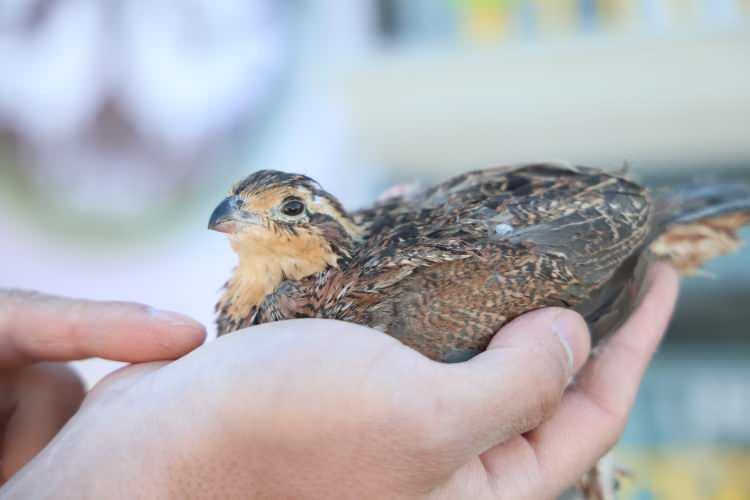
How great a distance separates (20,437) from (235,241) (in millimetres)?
795

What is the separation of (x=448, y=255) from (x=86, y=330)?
3.13ft

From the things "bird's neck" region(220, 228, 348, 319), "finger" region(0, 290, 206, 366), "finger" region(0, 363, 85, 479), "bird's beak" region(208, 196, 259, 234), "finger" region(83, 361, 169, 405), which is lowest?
"finger" region(0, 363, 85, 479)

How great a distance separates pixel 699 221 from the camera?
2.53 meters

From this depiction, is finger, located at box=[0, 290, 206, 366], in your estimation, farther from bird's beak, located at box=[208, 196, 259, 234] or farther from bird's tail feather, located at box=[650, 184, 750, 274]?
bird's tail feather, located at box=[650, 184, 750, 274]

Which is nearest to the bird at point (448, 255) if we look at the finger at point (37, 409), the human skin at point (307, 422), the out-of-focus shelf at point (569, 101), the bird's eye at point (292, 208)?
the bird's eye at point (292, 208)

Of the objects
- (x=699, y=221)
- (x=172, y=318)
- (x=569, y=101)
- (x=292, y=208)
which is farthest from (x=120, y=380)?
(x=569, y=101)

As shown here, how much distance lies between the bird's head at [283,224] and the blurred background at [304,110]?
280 cm

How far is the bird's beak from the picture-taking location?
6.32 feet

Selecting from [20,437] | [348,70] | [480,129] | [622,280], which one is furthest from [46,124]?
[622,280]

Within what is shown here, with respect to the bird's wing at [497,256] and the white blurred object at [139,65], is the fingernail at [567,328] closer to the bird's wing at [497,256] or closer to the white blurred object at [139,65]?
the bird's wing at [497,256]

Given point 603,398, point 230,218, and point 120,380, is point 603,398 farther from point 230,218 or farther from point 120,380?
point 120,380

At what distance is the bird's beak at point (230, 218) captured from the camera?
1927 mm

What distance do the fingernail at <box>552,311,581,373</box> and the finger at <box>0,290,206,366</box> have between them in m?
0.87

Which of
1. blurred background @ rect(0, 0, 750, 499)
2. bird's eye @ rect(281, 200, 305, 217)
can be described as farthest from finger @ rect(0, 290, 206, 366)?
blurred background @ rect(0, 0, 750, 499)
